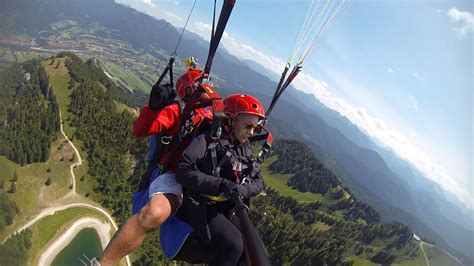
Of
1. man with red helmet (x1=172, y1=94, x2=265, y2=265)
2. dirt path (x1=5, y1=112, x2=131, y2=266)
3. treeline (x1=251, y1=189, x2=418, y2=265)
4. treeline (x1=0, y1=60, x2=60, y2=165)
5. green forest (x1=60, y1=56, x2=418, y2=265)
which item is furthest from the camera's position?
treeline (x1=251, y1=189, x2=418, y2=265)

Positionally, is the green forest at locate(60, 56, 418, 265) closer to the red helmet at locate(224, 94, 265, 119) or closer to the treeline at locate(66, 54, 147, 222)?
the treeline at locate(66, 54, 147, 222)

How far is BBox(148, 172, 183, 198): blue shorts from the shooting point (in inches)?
265

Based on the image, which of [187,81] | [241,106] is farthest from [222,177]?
[187,81]

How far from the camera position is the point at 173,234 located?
7027mm

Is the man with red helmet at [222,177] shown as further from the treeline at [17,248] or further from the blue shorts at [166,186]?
the treeline at [17,248]

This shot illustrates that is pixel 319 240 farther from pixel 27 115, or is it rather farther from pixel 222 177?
pixel 222 177

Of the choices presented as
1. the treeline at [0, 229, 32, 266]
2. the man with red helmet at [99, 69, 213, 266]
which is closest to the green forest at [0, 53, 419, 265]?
the treeline at [0, 229, 32, 266]

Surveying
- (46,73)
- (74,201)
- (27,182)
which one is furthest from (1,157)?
(46,73)

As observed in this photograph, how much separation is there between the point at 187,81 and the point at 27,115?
132 metres

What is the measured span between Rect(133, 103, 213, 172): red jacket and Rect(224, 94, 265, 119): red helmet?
62 centimetres

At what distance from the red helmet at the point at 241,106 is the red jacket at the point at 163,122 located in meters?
0.62

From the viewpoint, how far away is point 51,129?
110 meters

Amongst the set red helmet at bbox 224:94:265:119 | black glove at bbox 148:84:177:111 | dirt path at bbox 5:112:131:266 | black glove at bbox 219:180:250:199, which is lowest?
dirt path at bbox 5:112:131:266

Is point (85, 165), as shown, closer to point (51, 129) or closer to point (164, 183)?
point (51, 129)
